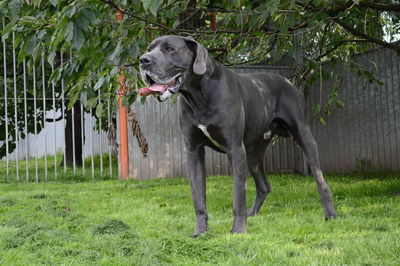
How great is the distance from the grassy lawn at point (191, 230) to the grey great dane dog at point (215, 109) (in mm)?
386

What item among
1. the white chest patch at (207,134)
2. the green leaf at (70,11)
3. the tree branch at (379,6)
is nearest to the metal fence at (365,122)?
the tree branch at (379,6)

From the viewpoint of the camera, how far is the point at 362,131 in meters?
8.63

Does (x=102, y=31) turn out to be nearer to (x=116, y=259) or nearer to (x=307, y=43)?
(x=116, y=259)

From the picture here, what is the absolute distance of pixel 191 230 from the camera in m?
4.29

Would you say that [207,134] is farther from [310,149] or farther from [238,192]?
[310,149]

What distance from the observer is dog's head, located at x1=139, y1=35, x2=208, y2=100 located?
3.56 m

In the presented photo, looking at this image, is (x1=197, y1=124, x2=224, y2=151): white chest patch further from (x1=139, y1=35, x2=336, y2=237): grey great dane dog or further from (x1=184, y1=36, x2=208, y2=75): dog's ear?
(x1=184, y1=36, x2=208, y2=75): dog's ear

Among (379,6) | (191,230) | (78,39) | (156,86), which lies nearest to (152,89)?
(156,86)

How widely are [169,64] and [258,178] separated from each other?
6.00 feet

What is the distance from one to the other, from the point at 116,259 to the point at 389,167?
6019 mm

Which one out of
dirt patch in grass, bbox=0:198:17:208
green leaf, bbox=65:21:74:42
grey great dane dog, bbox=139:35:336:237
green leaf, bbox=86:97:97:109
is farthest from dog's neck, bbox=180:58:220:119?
dirt patch in grass, bbox=0:198:17:208

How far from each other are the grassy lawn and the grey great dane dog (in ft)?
1.27

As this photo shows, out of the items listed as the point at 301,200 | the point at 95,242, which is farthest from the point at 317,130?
the point at 95,242

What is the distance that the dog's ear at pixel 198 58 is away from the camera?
376 centimetres
